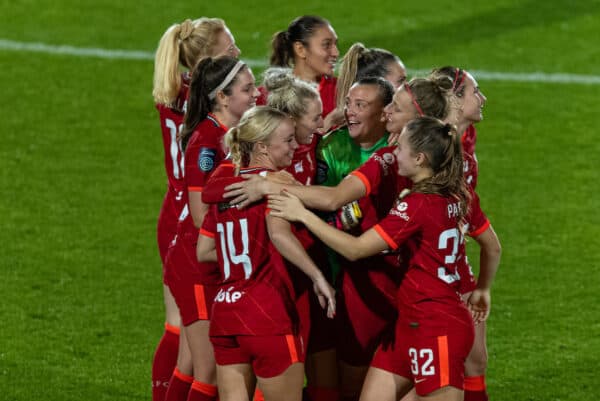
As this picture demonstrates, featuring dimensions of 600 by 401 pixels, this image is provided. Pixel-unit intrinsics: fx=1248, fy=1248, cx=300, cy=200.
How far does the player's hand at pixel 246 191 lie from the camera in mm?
5367

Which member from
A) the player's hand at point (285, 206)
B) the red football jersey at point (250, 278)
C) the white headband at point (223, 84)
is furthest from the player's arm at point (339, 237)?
the white headband at point (223, 84)

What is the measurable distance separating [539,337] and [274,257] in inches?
134

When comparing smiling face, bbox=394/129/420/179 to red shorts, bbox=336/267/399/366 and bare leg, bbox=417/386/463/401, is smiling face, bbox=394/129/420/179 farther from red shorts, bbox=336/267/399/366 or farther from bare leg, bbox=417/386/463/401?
bare leg, bbox=417/386/463/401

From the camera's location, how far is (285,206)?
538 centimetres

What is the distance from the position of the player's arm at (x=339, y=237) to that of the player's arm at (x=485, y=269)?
2.13ft

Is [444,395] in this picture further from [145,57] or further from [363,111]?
[145,57]

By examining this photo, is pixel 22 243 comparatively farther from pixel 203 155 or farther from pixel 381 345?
pixel 381 345

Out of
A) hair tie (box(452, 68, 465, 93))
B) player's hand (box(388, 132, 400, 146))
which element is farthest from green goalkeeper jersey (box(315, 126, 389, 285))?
hair tie (box(452, 68, 465, 93))

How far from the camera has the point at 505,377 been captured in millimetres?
7723

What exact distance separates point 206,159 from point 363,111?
79 cm

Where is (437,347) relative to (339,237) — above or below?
below

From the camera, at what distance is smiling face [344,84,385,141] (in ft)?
19.7

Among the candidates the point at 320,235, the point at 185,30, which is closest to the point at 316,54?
the point at 185,30

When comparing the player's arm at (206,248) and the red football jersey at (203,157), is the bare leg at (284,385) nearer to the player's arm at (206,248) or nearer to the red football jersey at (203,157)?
the player's arm at (206,248)
